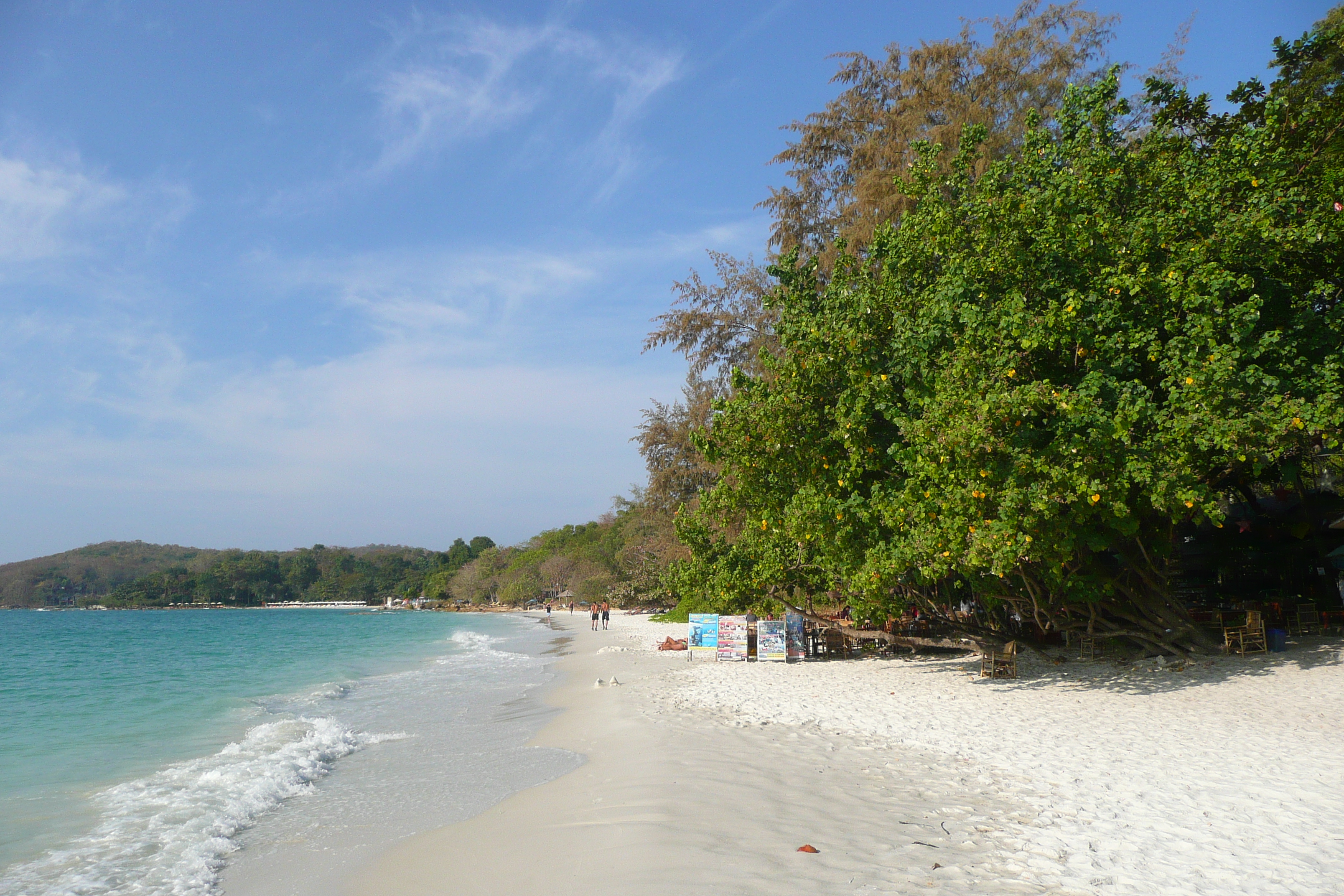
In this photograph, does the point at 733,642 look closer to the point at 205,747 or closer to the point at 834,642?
the point at 834,642

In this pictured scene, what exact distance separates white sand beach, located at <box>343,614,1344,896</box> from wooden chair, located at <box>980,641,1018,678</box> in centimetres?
97

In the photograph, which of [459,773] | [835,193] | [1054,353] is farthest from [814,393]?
[835,193]

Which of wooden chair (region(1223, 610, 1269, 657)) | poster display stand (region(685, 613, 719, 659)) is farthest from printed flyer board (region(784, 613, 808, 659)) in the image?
wooden chair (region(1223, 610, 1269, 657))

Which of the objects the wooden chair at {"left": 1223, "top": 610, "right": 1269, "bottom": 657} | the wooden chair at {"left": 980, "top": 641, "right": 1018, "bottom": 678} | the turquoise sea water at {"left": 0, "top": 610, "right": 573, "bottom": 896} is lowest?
the turquoise sea water at {"left": 0, "top": 610, "right": 573, "bottom": 896}

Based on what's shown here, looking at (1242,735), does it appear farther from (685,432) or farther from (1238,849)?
(685,432)

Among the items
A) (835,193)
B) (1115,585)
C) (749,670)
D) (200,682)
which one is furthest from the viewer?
(835,193)

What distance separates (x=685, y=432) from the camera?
89.0 feet

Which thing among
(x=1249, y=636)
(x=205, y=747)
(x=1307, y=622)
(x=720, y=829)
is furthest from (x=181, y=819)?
(x=1307, y=622)

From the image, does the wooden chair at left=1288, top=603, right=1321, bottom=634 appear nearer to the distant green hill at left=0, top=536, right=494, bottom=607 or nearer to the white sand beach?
the white sand beach

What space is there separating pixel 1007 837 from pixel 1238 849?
1.44 metres

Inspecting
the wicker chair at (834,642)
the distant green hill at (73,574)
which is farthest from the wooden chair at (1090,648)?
the distant green hill at (73,574)

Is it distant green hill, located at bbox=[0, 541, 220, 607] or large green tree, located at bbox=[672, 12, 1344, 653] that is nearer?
large green tree, located at bbox=[672, 12, 1344, 653]

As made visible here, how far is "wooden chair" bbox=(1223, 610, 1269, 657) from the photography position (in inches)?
489

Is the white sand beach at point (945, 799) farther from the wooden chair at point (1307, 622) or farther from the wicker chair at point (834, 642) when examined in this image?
the wicker chair at point (834, 642)
